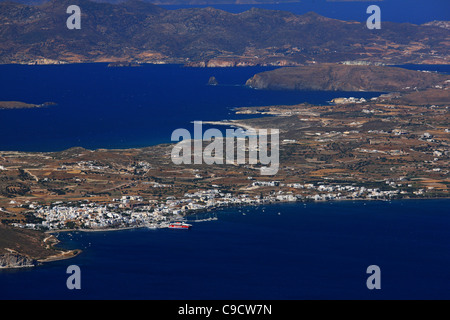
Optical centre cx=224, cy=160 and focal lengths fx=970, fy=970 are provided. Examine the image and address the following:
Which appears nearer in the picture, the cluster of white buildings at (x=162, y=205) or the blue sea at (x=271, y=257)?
the blue sea at (x=271, y=257)

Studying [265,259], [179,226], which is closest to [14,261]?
[179,226]

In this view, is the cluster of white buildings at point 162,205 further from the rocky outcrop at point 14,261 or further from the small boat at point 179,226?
the rocky outcrop at point 14,261

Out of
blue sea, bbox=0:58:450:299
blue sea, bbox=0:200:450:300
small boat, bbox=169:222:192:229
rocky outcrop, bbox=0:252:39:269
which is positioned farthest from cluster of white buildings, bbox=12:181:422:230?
rocky outcrop, bbox=0:252:39:269

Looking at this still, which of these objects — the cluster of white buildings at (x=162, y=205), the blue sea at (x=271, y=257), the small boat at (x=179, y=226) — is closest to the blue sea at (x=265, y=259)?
the blue sea at (x=271, y=257)

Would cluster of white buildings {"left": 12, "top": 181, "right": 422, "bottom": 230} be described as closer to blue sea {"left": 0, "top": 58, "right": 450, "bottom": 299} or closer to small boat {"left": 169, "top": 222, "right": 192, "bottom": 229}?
small boat {"left": 169, "top": 222, "right": 192, "bottom": 229}

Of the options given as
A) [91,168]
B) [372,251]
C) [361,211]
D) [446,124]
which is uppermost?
[446,124]
